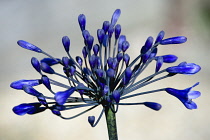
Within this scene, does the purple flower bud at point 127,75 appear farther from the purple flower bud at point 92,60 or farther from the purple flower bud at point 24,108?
the purple flower bud at point 24,108

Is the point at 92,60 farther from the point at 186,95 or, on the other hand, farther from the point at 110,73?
the point at 186,95

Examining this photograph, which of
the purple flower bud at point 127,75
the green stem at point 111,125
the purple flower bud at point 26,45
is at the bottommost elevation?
the green stem at point 111,125

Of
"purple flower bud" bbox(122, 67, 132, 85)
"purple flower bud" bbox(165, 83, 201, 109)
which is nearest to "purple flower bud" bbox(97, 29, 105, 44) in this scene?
"purple flower bud" bbox(122, 67, 132, 85)

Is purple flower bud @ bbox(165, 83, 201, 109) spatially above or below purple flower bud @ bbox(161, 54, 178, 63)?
below

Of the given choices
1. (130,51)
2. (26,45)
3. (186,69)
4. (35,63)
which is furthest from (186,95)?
(130,51)

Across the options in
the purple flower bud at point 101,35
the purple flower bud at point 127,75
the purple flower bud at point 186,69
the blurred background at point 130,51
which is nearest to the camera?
the purple flower bud at point 127,75

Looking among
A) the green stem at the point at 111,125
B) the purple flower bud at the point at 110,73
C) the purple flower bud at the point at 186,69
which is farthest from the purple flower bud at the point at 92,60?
the purple flower bud at the point at 186,69

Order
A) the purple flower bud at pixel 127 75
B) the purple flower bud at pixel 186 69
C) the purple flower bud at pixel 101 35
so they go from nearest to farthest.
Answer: the purple flower bud at pixel 127 75 < the purple flower bud at pixel 186 69 < the purple flower bud at pixel 101 35

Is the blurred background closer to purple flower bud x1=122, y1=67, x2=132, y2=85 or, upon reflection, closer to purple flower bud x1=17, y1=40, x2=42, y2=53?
purple flower bud x1=17, y1=40, x2=42, y2=53
